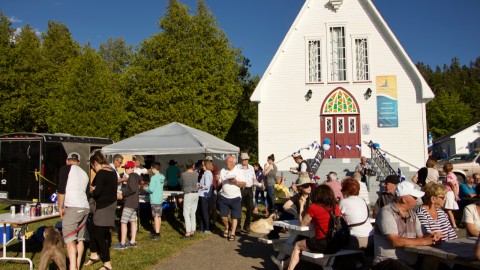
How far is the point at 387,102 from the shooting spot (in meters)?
18.3

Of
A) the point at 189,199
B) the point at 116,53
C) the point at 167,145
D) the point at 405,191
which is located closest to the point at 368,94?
the point at 167,145

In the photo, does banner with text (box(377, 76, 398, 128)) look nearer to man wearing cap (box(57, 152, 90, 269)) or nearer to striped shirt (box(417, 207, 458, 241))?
striped shirt (box(417, 207, 458, 241))

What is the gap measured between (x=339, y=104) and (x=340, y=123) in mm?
827

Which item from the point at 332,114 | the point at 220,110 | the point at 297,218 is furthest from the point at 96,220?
the point at 220,110

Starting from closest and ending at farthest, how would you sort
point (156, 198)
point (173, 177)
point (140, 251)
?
point (140, 251) < point (156, 198) < point (173, 177)

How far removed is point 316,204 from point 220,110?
20.4 meters

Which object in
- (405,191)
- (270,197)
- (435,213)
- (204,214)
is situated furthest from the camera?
(270,197)

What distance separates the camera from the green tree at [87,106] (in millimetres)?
25047

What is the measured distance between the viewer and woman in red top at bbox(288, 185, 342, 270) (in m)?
6.13

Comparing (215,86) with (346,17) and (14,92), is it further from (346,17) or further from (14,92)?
(14,92)

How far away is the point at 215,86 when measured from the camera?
2623 cm

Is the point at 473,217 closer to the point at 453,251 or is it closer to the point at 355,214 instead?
the point at 453,251

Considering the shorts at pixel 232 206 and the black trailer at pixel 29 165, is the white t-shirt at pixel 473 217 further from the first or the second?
the black trailer at pixel 29 165

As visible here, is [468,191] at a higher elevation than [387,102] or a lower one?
lower
